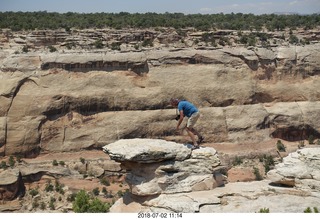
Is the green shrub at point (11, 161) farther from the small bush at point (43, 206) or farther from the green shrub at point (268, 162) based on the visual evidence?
the green shrub at point (268, 162)

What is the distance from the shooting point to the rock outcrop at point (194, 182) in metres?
13.7

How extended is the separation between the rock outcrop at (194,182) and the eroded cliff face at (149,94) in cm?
1430

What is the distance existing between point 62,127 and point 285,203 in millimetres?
19001

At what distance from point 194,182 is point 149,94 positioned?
16.2 m

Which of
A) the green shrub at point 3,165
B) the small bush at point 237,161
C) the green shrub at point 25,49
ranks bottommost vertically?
the small bush at point 237,161

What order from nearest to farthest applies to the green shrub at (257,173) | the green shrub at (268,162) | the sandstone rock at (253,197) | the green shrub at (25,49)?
the sandstone rock at (253,197), the green shrub at (257,173), the green shrub at (268,162), the green shrub at (25,49)

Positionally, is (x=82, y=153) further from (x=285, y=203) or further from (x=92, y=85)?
(x=285, y=203)

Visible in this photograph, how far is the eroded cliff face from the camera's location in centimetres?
2844

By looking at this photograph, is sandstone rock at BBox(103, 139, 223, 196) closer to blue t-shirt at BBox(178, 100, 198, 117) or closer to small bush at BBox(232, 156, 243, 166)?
blue t-shirt at BBox(178, 100, 198, 117)

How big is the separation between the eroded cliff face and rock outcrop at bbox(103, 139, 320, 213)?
14.3m

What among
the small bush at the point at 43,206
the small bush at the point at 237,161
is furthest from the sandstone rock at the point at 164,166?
the small bush at the point at 237,161

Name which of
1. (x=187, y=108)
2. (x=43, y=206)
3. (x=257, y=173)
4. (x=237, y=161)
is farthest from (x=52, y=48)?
(x=187, y=108)

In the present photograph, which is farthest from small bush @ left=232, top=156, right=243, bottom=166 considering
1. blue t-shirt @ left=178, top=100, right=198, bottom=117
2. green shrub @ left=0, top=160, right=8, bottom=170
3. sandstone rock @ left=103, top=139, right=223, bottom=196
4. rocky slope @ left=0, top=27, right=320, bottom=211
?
green shrub @ left=0, top=160, right=8, bottom=170

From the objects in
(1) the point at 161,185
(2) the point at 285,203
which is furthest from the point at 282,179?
(1) the point at 161,185
